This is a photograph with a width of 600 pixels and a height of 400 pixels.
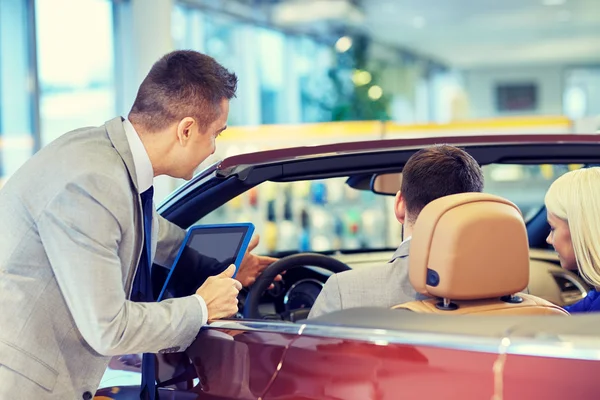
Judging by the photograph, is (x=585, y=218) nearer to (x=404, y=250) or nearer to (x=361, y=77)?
(x=404, y=250)

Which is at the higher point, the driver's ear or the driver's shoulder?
the driver's ear

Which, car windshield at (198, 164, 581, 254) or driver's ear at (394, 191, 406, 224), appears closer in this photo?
driver's ear at (394, 191, 406, 224)

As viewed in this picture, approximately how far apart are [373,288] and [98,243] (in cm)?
72

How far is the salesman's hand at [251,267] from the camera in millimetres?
2750

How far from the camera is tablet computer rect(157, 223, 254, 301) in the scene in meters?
2.43

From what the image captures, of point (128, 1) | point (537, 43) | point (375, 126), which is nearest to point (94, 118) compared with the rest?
point (128, 1)

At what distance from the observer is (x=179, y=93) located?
2215 millimetres

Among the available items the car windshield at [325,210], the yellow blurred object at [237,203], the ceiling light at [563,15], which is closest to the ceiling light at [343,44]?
the ceiling light at [563,15]

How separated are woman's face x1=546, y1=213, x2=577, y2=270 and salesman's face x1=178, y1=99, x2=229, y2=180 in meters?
0.94

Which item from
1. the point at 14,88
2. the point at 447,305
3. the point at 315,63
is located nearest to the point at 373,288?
the point at 447,305

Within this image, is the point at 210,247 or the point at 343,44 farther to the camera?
the point at 343,44

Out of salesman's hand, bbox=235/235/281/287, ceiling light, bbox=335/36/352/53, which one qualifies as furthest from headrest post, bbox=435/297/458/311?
ceiling light, bbox=335/36/352/53

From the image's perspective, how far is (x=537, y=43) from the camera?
19.5 meters

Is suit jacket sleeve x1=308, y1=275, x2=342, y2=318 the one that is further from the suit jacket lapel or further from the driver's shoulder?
the suit jacket lapel
